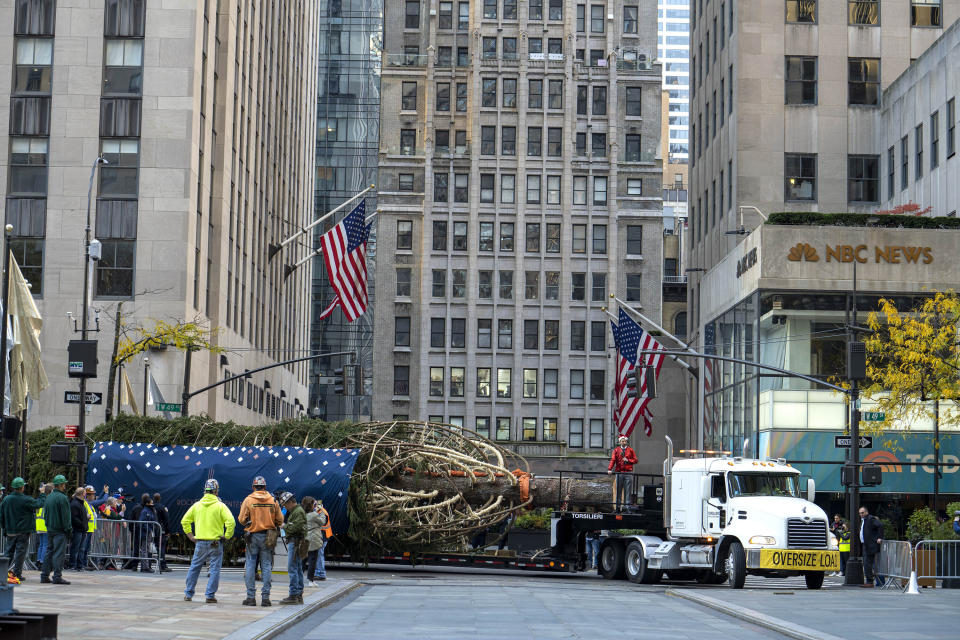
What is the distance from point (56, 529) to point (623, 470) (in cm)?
1534

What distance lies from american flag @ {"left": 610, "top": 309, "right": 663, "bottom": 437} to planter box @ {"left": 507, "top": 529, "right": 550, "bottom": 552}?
1251 centimetres

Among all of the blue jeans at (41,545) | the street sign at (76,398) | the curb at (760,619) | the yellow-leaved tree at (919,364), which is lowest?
the curb at (760,619)

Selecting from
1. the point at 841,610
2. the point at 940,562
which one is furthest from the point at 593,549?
the point at 841,610

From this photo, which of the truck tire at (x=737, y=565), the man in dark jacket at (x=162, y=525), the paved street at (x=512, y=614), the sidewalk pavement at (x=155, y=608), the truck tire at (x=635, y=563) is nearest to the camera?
the sidewalk pavement at (x=155, y=608)

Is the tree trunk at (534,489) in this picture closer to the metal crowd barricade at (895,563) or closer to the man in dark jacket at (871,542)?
the man in dark jacket at (871,542)

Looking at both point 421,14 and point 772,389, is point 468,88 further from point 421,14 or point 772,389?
point 772,389

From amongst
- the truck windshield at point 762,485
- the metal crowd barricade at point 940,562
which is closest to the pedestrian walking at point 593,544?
the truck windshield at point 762,485

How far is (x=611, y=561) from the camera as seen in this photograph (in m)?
35.0

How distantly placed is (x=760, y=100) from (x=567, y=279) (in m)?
37.8

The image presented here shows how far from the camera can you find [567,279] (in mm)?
100875

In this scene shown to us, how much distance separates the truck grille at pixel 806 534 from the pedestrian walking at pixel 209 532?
1385 centimetres

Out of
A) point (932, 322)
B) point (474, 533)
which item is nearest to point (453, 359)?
point (932, 322)

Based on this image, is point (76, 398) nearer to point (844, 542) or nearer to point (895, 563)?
point (895, 563)

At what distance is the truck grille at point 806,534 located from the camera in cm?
3058
